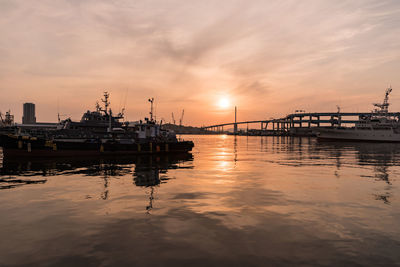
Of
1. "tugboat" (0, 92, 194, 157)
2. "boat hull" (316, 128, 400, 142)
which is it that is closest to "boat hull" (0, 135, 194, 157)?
"tugboat" (0, 92, 194, 157)

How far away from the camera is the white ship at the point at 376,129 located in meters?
97.7

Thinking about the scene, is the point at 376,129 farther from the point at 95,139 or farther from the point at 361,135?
the point at 95,139

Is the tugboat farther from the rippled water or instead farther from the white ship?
the white ship

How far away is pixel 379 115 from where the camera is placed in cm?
10619

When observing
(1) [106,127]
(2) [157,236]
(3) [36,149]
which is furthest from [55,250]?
(1) [106,127]

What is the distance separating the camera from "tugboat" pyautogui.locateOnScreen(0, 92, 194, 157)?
35.8m

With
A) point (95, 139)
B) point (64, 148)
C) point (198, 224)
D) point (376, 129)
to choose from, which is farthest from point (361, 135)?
point (198, 224)

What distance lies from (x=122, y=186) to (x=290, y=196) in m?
11.8

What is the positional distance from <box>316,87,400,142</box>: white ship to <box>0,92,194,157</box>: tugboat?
8892 cm

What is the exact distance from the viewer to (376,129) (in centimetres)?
10019

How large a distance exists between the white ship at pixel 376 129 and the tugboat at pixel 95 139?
88925 mm

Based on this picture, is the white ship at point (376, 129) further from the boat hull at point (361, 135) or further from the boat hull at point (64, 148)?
the boat hull at point (64, 148)

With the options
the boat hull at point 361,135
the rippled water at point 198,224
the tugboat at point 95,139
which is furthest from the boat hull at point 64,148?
the boat hull at point 361,135

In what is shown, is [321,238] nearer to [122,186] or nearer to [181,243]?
[181,243]
